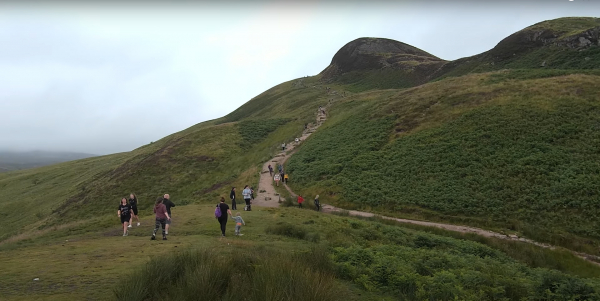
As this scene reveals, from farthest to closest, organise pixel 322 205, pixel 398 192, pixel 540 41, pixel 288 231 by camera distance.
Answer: pixel 540 41
pixel 322 205
pixel 398 192
pixel 288 231

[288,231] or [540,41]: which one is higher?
[540,41]

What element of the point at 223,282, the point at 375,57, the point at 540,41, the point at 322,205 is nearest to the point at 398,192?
the point at 322,205

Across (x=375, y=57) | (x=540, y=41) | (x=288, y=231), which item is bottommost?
(x=288, y=231)

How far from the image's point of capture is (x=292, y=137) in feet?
184

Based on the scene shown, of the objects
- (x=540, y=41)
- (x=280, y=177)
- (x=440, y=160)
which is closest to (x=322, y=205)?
(x=280, y=177)

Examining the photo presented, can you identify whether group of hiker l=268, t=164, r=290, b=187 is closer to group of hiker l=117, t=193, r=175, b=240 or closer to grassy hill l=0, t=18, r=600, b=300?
grassy hill l=0, t=18, r=600, b=300

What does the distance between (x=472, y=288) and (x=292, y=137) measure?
4825cm

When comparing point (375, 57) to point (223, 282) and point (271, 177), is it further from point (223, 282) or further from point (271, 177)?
point (223, 282)

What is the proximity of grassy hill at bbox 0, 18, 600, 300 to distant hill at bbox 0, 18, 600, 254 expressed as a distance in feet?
0.53

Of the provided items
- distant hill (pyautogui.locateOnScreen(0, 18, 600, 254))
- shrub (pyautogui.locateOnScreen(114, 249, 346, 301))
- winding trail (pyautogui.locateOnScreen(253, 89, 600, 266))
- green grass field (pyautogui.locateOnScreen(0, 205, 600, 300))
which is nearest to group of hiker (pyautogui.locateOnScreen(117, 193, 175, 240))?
green grass field (pyautogui.locateOnScreen(0, 205, 600, 300))

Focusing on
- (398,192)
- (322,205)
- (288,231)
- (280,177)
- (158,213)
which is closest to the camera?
(158,213)

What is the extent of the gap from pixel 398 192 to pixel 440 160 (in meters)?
5.82

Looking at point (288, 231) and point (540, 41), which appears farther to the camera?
point (540, 41)

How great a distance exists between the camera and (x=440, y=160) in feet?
99.4
